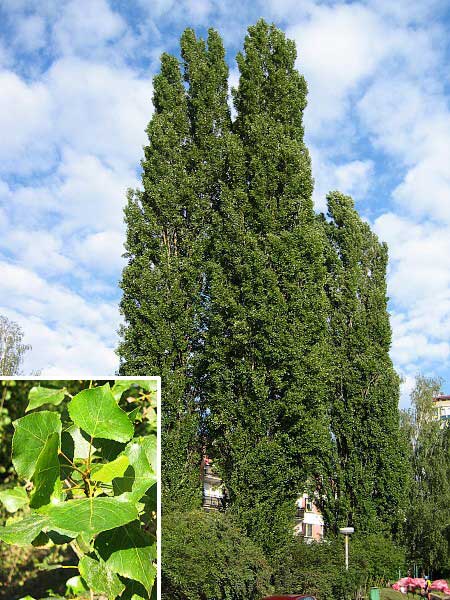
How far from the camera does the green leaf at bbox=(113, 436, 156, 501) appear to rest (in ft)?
3.84

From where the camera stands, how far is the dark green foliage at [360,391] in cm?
1833

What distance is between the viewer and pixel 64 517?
0.96 meters

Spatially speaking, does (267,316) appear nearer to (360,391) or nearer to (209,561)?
(360,391)

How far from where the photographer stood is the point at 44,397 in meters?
1.40

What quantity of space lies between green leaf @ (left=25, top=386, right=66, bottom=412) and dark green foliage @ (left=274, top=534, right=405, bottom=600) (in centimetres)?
1404

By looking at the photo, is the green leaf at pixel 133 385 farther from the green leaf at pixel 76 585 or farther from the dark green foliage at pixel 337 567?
the dark green foliage at pixel 337 567

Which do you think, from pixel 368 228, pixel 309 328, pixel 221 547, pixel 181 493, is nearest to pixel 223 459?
pixel 181 493

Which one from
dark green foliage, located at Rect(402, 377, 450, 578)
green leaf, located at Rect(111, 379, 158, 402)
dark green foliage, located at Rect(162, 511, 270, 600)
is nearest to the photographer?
green leaf, located at Rect(111, 379, 158, 402)

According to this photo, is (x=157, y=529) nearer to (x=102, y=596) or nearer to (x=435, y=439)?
(x=102, y=596)

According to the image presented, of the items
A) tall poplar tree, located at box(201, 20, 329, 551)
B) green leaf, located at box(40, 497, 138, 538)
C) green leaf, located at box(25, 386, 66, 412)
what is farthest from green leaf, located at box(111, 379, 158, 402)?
tall poplar tree, located at box(201, 20, 329, 551)

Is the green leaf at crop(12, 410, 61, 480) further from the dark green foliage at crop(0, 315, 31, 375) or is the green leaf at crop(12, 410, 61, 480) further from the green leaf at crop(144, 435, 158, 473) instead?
the dark green foliage at crop(0, 315, 31, 375)

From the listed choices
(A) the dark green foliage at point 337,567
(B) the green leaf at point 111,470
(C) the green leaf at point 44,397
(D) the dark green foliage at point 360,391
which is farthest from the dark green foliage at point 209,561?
(B) the green leaf at point 111,470

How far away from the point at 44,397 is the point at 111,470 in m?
0.32

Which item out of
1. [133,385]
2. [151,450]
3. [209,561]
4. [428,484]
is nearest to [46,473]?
[151,450]
